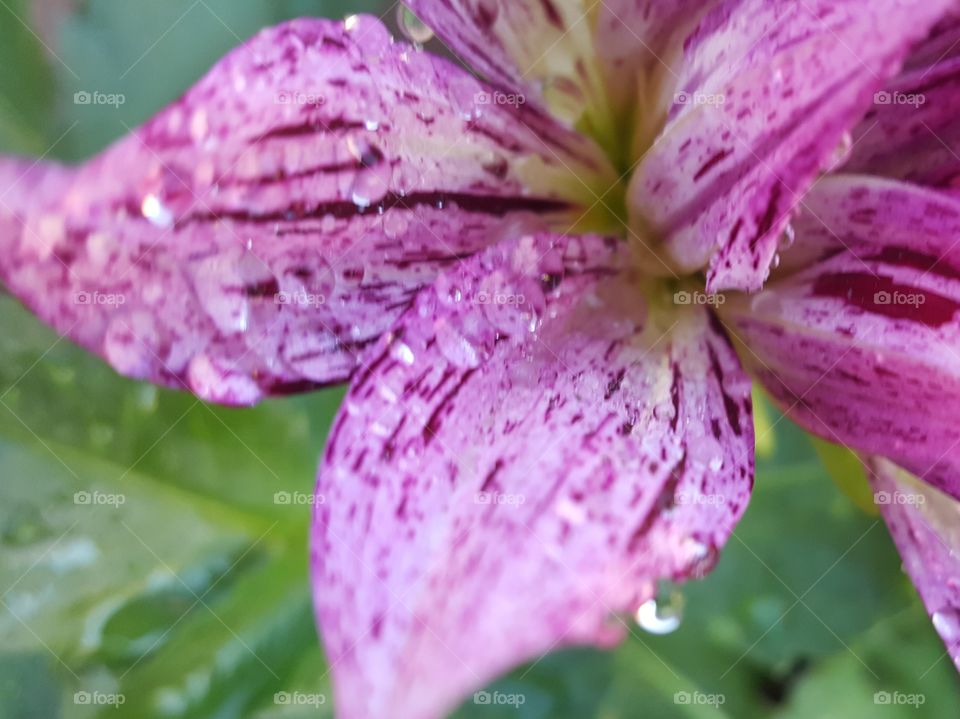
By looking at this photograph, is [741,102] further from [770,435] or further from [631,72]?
[770,435]

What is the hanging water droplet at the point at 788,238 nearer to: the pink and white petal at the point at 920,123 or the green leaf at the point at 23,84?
the pink and white petal at the point at 920,123

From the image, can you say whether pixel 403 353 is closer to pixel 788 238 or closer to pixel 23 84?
pixel 788 238

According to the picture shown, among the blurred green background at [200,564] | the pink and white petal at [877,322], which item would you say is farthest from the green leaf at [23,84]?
the pink and white petal at [877,322]

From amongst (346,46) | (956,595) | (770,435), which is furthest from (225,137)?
(770,435)

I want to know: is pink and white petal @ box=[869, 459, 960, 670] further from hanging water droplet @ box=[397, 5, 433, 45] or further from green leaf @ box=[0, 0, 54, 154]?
green leaf @ box=[0, 0, 54, 154]

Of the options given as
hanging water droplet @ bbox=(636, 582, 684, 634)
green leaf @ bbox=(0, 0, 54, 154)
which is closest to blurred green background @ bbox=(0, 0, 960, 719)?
green leaf @ bbox=(0, 0, 54, 154)

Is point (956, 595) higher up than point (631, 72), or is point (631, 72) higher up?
point (631, 72)
